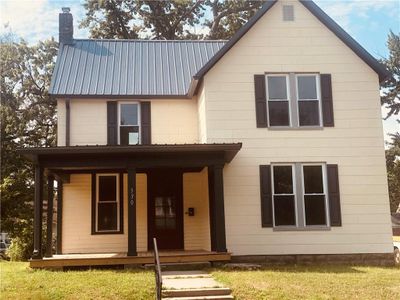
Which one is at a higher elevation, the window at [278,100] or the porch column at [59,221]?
the window at [278,100]

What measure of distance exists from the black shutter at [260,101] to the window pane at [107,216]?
17.2 ft

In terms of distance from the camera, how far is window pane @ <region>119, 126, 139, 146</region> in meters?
16.6

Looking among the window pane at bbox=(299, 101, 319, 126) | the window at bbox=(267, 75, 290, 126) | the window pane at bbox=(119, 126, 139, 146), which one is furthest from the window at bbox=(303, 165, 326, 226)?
the window pane at bbox=(119, 126, 139, 146)

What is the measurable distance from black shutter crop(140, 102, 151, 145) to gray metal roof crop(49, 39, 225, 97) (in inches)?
16.6

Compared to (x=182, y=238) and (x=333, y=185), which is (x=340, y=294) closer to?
(x=333, y=185)

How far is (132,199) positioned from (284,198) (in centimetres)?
435

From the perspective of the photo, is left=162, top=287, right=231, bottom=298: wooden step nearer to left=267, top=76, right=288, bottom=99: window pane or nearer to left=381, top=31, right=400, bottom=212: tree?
left=267, top=76, right=288, bottom=99: window pane

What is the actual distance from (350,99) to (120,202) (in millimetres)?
7680

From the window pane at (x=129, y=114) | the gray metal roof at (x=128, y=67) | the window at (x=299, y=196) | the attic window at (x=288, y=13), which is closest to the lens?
the window at (x=299, y=196)

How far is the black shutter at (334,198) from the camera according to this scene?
1477cm

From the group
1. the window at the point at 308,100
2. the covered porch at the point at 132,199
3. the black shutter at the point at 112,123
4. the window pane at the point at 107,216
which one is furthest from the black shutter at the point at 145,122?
the window at the point at 308,100

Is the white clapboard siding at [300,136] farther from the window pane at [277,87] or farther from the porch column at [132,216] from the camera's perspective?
the porch column at [132,216]

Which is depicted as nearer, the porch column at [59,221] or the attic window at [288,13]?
the attic window at [288,13]

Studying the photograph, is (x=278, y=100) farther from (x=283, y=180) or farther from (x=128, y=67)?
(x=128, y=67)
